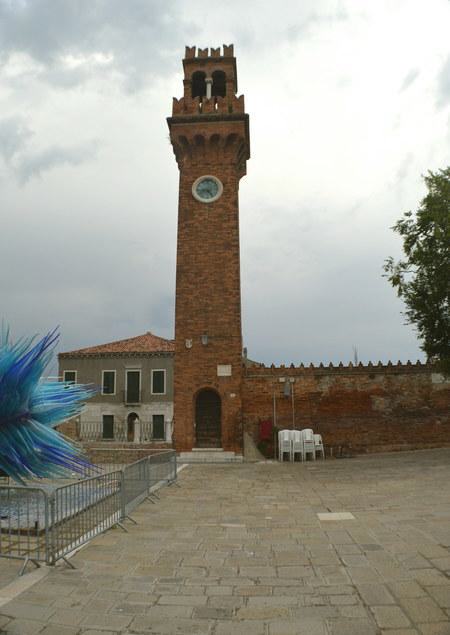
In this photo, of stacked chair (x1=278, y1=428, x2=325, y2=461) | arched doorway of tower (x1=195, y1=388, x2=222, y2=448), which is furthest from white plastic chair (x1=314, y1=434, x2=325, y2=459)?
Answer: arched doorway of tower (x1=195, y1=388, x2=222, y2=448)

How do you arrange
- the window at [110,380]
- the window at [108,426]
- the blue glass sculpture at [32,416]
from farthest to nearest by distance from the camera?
the window at [108,426] → the window at [110,380] → the blue glass sculpture at [32,416]

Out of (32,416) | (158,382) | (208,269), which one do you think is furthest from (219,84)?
(32,416)

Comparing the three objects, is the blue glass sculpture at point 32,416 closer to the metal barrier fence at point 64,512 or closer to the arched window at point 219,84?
the metal barrier fence at point 64,512

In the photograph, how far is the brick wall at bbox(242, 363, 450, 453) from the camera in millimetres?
20234

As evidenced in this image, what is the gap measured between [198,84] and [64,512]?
68.5 feet

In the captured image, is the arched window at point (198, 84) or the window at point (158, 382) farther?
the window at point (158, 382)

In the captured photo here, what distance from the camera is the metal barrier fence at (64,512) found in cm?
631

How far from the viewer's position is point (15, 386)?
2.95m

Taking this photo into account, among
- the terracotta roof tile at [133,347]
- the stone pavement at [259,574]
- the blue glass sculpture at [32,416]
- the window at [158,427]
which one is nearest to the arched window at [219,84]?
the terracotta roof tile at [133,347]

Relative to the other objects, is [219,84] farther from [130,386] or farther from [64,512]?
[64,512]

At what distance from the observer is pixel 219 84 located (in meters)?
24.1

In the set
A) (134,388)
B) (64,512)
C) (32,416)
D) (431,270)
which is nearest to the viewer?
(32,416)

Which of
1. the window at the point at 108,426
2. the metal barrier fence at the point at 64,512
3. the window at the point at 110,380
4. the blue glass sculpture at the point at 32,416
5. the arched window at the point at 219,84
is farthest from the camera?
the window at the point at 108,426

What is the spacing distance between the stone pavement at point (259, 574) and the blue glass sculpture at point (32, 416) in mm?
2013
